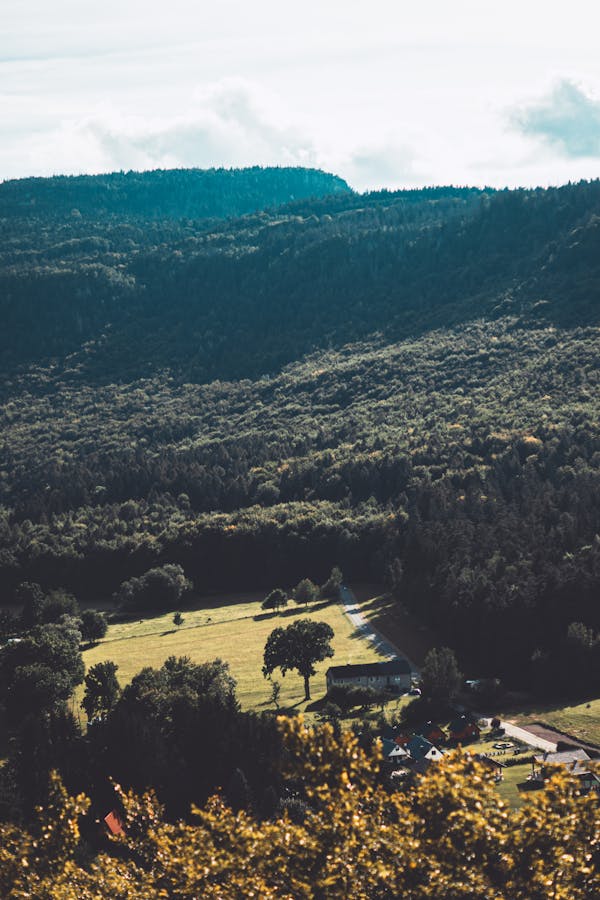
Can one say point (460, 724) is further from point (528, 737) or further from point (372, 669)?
point (372, 669)

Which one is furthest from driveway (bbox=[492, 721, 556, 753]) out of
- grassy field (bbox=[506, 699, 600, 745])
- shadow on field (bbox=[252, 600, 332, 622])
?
shadow on field (bbox=[252, 600, 332, 622])

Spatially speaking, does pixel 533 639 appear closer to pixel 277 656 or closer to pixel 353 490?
pixel 277 656

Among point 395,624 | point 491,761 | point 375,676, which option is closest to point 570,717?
point 491,761

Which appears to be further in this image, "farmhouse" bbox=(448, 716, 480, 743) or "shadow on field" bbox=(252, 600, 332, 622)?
"shadow on field" bbox=(252, 600, 332, 622)

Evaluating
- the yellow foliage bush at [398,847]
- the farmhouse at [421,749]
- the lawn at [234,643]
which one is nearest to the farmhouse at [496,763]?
the farmhouse at [421,749]

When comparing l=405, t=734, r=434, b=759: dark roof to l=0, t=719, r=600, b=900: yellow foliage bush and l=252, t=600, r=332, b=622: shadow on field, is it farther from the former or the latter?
l=252, t=600, r=332, b=622: shadow on field

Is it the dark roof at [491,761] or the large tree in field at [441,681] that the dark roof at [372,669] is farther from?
the dark roof at [491,761]
